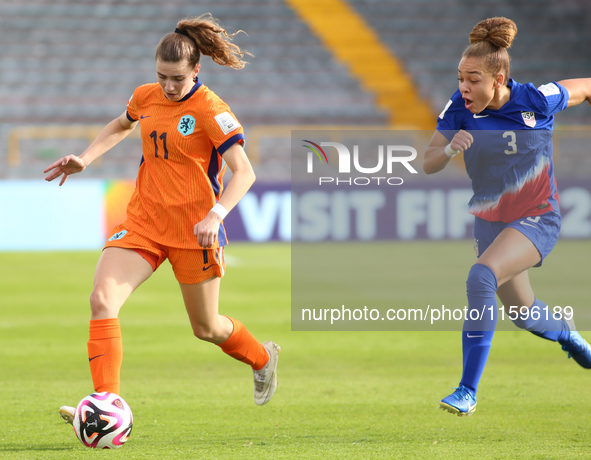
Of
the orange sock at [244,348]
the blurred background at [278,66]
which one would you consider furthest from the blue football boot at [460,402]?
the blurred background at [278,66]

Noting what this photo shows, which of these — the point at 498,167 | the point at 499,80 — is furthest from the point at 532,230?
the point at 499,80

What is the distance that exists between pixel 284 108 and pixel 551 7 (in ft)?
24.6

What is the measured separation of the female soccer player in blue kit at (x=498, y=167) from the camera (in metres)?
3.89

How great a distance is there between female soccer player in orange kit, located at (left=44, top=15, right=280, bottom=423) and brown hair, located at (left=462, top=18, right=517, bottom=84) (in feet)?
3.73

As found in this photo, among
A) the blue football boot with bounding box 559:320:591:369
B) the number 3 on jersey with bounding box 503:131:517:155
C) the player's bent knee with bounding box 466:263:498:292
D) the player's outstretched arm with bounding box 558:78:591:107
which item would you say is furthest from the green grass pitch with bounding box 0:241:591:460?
the player's outstretched arm with bounding box 558:78:591:107

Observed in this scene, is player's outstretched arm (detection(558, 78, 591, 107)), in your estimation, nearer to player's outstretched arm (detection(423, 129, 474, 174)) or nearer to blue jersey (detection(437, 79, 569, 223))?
blue jersey (detection(437, 79, 569, 223))

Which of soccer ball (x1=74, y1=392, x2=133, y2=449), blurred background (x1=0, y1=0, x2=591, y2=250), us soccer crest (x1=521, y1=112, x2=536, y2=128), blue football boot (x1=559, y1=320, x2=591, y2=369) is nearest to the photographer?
soccer ball (x1=74, y1=392, x2=133, y2=449)

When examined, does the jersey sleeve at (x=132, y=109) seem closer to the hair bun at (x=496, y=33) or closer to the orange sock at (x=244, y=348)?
the orange sock at (x=244, y=348)

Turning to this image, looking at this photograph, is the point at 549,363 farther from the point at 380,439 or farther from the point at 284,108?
the point at 284,108

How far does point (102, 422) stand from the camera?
132 inches

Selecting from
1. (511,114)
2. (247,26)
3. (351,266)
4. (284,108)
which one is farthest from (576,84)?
(247,26)

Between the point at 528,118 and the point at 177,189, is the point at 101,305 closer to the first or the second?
the point at 177,189

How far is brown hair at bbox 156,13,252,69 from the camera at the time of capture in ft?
11.8

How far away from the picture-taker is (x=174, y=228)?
3789mm
